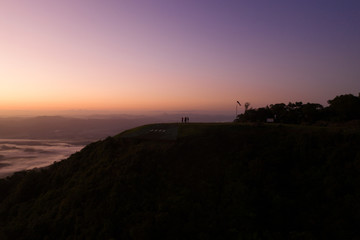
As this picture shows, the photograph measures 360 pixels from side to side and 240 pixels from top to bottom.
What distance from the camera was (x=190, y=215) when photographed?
11375 mm

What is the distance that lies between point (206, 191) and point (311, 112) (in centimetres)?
2483

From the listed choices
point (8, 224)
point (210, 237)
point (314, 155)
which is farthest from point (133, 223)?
point (314, 155)

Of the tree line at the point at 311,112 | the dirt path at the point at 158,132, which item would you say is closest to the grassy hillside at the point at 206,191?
the dirt path at the point at 158,132

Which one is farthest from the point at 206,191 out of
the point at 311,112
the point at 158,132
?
the point at 311,112

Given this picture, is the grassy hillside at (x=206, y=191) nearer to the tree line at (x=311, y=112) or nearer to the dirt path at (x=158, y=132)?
the dirt path at (x=158, y=132)

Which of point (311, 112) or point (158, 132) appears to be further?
point (311, 112)

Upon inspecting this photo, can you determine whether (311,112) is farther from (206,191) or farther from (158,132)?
(206,191)

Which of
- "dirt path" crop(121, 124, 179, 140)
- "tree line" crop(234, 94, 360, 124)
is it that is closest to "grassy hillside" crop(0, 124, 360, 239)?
"dirt path" crop(121, 124, 179, 140)

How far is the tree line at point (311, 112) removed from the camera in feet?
93.7

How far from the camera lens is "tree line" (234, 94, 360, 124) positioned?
93.7ft

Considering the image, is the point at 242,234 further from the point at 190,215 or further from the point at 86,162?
the point at 86,162

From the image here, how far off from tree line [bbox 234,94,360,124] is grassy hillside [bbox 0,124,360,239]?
11771 millimetres

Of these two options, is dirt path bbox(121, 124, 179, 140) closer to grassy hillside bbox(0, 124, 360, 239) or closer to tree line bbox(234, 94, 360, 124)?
grassy hillside bbox(0, 124, 360, 239)

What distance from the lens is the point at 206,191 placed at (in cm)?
1301
